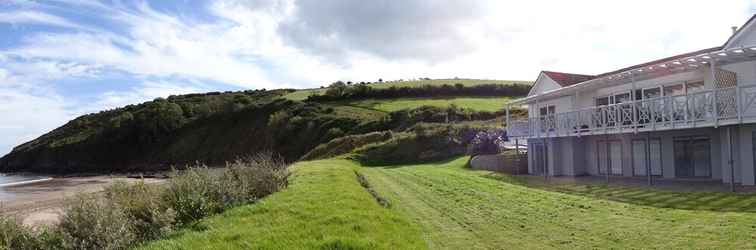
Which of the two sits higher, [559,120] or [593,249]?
[559,120]

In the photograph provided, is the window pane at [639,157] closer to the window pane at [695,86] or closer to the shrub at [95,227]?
the window pane at [695,86]

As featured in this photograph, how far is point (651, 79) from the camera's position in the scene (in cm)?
2152

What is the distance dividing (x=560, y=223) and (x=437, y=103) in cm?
5379

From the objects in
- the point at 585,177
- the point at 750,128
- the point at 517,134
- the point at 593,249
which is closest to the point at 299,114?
the point at 517,134

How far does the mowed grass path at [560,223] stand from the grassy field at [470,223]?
17 mm

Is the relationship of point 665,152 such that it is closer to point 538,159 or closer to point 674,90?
point 674,90

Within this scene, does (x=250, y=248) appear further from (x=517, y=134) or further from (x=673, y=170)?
(x=517, y=134)

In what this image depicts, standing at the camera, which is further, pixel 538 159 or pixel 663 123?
pixel 538 159

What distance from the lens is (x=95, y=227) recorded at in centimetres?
891

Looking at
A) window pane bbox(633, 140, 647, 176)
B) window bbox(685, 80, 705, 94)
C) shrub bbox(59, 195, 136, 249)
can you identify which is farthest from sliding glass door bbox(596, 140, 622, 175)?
shrub bbox(59, 195, 136, 249)

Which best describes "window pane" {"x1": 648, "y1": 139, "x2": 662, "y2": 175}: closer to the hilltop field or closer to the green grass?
the hilltop field

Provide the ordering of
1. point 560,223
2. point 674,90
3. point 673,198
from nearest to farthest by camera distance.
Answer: point 560,223 < point 673,198 < point 674,90

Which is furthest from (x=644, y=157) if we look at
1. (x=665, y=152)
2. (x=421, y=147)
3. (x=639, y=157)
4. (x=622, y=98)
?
(x=421, y=147)

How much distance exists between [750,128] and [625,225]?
9353 millimetres
